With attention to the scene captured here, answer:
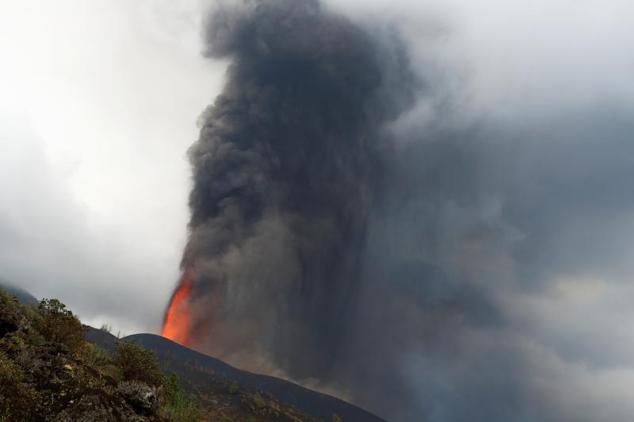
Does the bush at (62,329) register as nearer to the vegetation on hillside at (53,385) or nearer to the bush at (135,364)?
the vegetation on hillside at (53,385)

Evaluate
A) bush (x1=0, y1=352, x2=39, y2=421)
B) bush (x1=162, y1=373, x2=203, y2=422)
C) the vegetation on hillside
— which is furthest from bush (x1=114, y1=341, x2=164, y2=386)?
bush (x1=0, y1=352, x2=39, y2=421)

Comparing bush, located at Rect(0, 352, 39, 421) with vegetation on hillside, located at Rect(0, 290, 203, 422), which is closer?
bush, located at Rect(0, 352, 39, 421)

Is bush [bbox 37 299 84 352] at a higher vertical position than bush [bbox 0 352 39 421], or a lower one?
higher

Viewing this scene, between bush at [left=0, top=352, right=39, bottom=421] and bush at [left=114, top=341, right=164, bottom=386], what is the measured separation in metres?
17.0

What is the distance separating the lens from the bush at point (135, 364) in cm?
3900

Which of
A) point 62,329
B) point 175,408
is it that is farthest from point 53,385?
point 175,408

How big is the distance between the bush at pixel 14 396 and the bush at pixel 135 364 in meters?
17.0

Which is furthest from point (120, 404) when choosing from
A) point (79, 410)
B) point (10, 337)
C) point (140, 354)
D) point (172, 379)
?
point (172, 379)

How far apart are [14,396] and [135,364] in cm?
2017

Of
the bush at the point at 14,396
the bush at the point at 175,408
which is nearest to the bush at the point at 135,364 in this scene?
the bush at the point at 175,408

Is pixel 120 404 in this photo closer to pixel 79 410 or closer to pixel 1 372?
pixel 79 410

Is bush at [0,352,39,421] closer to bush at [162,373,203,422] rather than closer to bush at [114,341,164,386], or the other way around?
bush at [162,373,203,422]

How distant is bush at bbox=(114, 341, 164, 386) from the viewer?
128 feet

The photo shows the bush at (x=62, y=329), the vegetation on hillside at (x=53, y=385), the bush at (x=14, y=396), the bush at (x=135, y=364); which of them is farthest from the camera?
the bush at (x=135, y=364)
